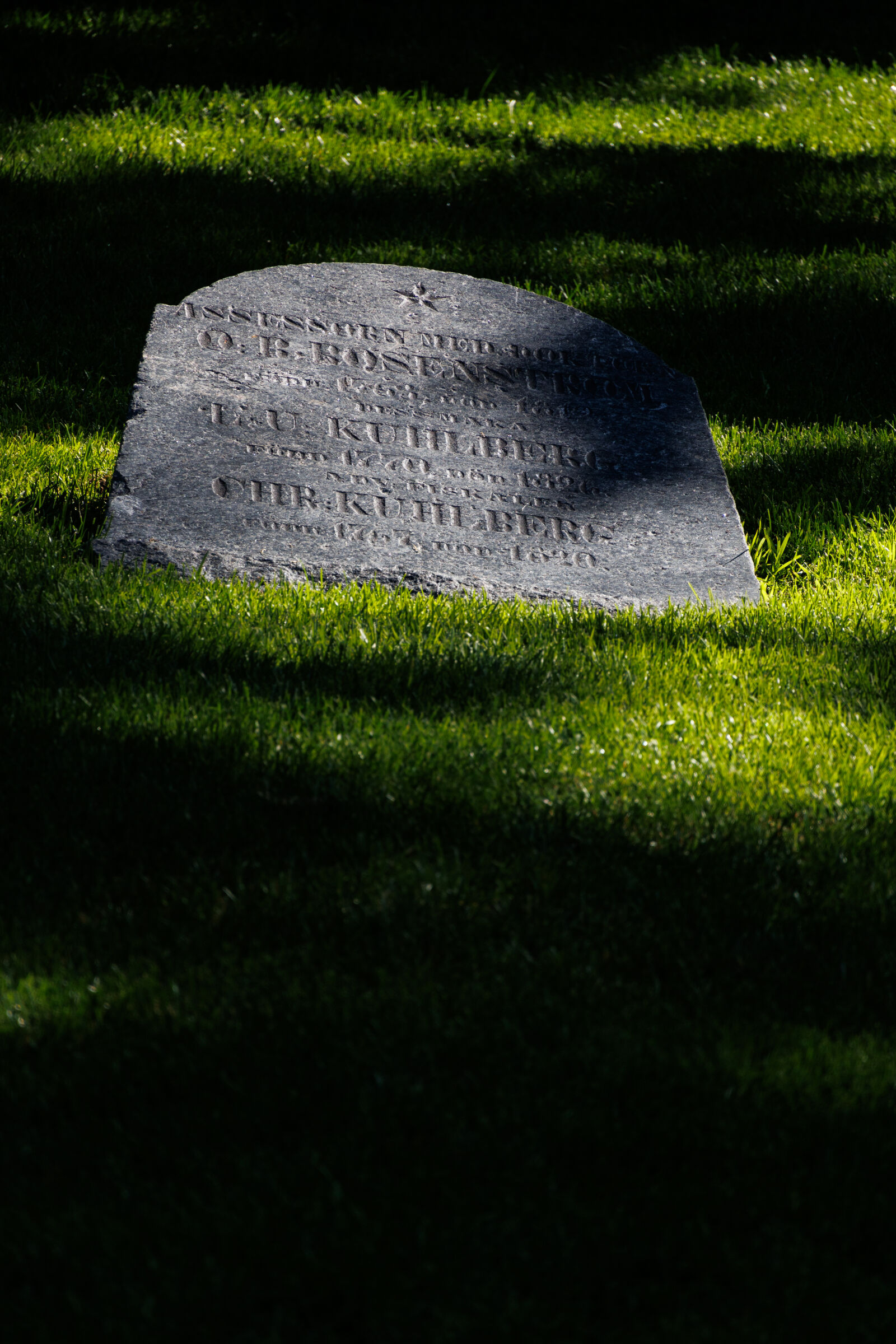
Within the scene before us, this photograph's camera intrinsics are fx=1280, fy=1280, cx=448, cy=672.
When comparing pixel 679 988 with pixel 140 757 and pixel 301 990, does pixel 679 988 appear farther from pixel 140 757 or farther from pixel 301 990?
pixel 140 757

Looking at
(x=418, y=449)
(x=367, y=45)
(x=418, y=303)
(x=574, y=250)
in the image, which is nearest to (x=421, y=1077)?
(x=418, y=449)

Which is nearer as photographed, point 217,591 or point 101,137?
point 217,591

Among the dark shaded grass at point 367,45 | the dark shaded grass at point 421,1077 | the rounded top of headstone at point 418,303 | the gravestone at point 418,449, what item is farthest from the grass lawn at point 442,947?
the dark shaded grass at point 367,45

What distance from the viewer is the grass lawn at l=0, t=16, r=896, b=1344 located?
187 centimetres

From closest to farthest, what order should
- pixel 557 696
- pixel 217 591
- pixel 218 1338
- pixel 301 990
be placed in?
1. pixel 218 1338
2. pixel 301 990
3. pixel 557 696
4. pixel 217 591

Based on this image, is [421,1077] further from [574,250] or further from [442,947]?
[574,250]

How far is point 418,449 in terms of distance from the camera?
455cm

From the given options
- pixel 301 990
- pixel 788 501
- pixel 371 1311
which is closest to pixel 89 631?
pixel 301 990

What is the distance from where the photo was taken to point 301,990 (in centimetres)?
233

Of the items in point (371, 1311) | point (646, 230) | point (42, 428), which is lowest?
point (42, 428)

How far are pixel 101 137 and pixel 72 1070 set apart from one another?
21.1 ft

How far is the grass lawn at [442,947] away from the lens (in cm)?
187

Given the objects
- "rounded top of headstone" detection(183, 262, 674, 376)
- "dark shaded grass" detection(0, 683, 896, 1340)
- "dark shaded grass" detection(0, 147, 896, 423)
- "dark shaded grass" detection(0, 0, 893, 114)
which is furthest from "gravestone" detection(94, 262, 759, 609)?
"dark shaded grass" detection(0, 0, 893, 114)

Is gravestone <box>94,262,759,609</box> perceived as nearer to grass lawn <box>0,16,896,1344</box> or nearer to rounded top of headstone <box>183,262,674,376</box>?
rounded top of headstone <box>183,262,674,376</box>
